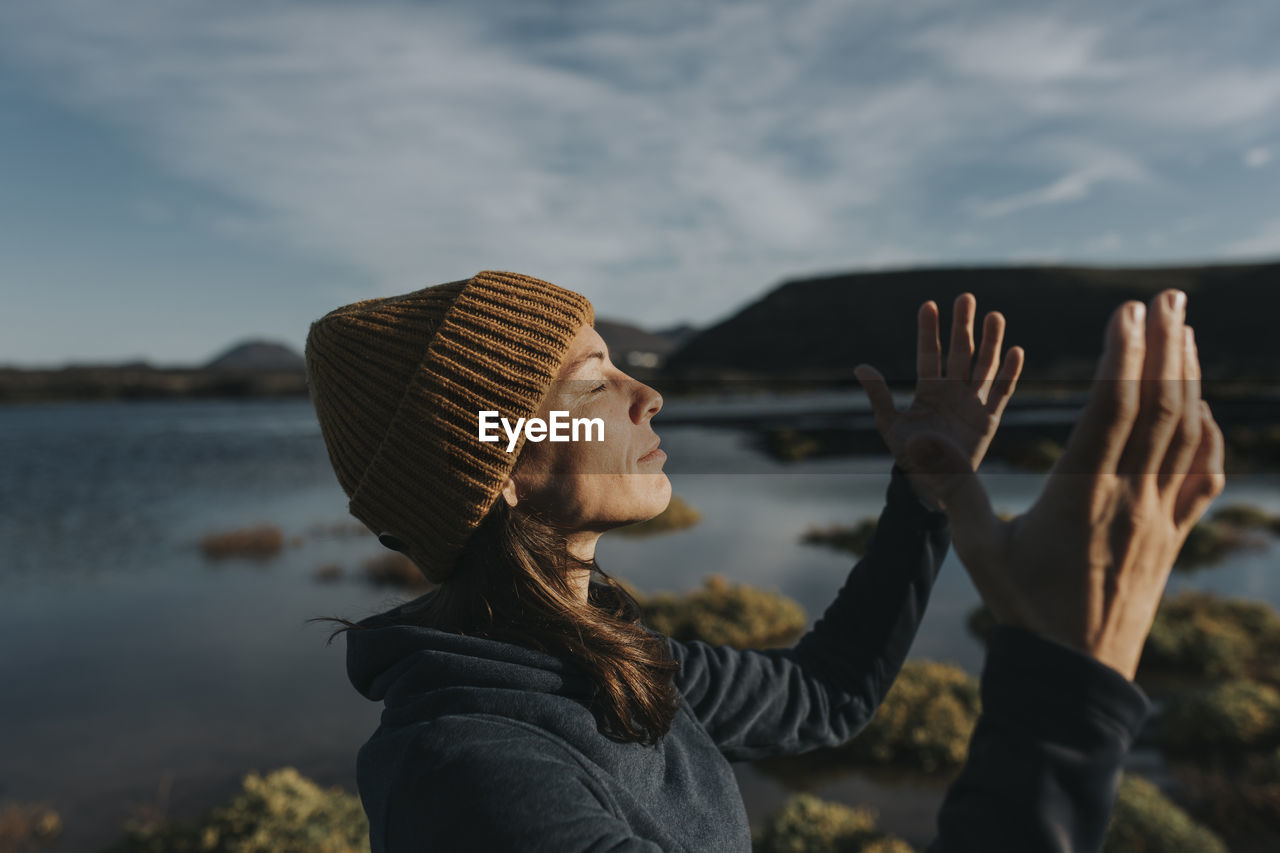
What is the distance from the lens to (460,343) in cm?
155

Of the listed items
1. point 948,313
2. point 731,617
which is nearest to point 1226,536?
point 948,313

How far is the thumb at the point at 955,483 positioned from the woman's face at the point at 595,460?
2.05 ft

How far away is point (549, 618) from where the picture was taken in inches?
59.4

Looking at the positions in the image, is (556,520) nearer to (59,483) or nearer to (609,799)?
(609,799)

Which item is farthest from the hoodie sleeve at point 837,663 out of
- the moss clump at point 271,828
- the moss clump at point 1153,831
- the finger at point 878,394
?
the moss clump at point 1153,831

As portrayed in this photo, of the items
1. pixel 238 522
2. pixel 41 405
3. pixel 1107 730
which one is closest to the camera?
pixel 1107 730

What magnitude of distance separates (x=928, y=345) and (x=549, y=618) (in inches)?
40.4

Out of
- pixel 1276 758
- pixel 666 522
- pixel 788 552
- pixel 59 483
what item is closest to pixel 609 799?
pixel 1276 758

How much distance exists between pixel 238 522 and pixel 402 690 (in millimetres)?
28590

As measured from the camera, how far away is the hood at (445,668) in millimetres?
1345

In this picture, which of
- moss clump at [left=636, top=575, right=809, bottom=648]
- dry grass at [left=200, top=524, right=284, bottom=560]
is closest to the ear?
moss clump at [left=636, top=575, right=809, bottom=648]

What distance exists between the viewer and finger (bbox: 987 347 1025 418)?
1.48 metres

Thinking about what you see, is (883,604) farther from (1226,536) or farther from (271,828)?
(1226,536)

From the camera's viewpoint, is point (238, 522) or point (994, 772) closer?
point (994, 772)
